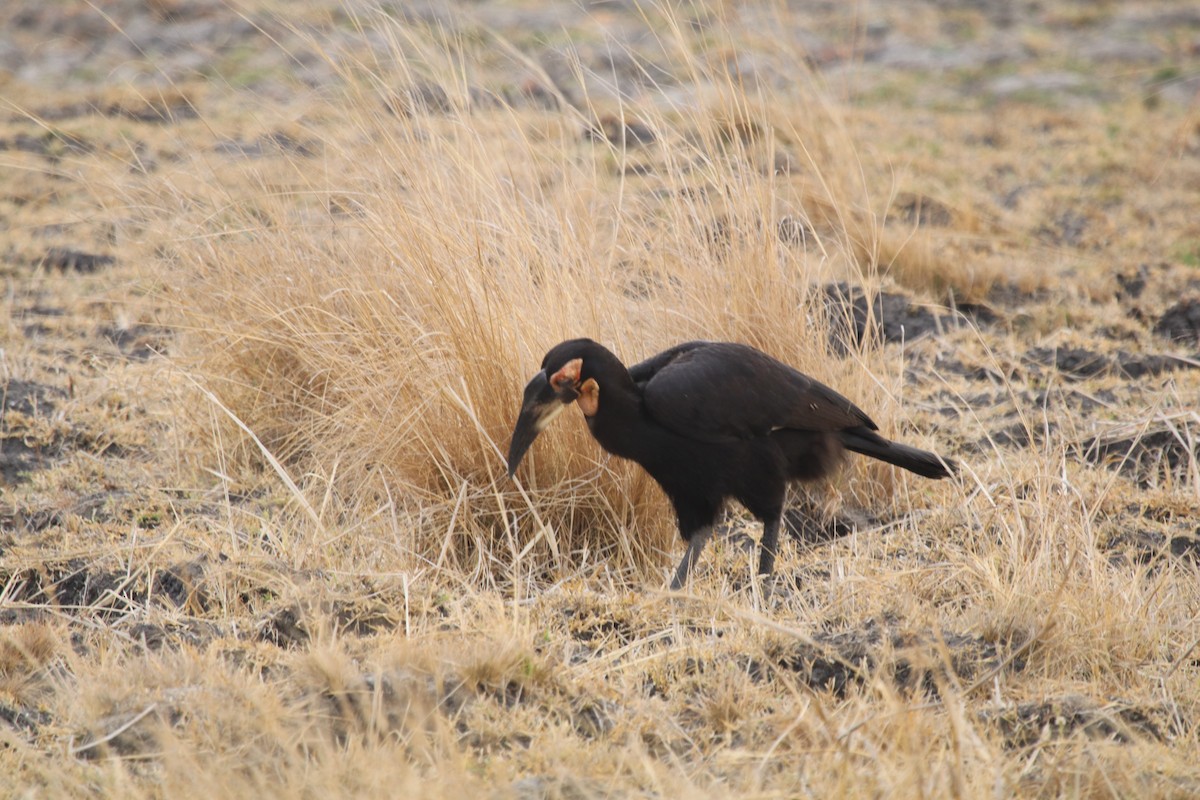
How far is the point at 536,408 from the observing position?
3.17 metres

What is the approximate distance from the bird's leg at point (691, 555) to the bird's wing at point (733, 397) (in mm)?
286

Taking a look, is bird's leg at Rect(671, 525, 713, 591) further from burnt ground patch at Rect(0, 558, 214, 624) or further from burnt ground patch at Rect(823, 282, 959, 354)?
burnt ground patch at Rect(823, 282, 959, 354)

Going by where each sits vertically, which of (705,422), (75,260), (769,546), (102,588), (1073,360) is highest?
(705,422)

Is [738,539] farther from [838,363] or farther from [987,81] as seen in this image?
[987,81]

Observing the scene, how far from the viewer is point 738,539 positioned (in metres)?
3.89

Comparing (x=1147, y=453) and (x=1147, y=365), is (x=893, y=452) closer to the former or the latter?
(x=1147, y=453)

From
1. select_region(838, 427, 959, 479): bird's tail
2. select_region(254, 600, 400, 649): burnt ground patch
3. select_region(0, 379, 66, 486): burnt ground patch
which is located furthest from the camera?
select_region(0, 379, 66, 486): burnt ground patch

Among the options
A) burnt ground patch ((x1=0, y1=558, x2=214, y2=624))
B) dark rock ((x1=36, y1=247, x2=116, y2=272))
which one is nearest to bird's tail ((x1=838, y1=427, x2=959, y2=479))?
burnt ground patch ((x1=0, y1=558, x2=214, y2=624))

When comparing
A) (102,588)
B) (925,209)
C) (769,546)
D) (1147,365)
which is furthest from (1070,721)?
(925,209)

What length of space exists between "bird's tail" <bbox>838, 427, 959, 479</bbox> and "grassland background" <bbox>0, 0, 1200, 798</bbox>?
0.26m

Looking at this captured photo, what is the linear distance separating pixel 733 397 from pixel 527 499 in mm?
656

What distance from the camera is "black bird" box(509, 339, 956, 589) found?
3.16m

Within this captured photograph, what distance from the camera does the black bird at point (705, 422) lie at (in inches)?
124

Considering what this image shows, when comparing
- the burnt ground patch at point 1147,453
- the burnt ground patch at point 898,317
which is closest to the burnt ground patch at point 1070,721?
the burnt ground patch at point 1147,453
